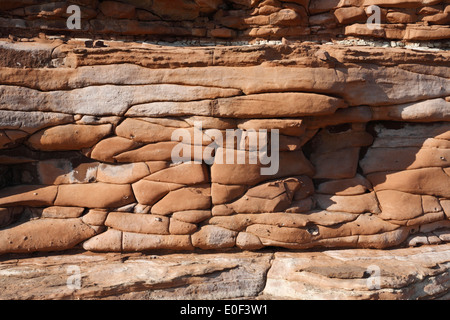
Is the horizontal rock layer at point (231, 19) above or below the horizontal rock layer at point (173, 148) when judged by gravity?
above

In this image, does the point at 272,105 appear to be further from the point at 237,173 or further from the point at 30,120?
the point at 30,120

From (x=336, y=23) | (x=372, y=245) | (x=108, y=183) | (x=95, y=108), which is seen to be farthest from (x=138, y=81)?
(x=336, y=23)

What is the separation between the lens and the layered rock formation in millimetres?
4789

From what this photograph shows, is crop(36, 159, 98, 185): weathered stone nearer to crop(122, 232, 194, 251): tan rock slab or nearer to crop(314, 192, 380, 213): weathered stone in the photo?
crop(122, 232, 194, 251): tan rock slab

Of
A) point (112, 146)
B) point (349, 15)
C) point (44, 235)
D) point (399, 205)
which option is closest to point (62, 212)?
point (44, 235)

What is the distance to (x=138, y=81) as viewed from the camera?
192 inches

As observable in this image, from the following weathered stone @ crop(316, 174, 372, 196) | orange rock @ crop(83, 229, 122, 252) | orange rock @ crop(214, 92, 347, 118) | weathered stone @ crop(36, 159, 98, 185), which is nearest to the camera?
orange rock @ crop(83, 229, 122, 252)

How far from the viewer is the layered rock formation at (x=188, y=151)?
15.7 feet

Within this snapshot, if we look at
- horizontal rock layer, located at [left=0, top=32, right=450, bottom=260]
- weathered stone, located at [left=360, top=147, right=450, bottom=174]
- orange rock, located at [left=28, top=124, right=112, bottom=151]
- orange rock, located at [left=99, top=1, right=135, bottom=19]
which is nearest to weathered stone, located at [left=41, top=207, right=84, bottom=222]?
horizontal rock layer, located at [left=0, top=32, right=450, bottom=260]

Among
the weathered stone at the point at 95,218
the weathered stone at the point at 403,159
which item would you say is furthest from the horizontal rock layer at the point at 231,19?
the weathered stone at the point at 95,218

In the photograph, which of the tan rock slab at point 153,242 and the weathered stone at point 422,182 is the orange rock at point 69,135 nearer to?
the tan rock slab at point 153,242

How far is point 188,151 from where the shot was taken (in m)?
4.84

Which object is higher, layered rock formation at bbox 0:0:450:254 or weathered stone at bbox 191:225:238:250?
layered rock formation at bbox 0:0:450:254

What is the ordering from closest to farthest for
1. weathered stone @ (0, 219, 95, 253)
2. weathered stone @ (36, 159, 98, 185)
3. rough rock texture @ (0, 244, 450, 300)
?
rough rock texture @ (0, 244, 450, 300) < weathered stone @ (0, 219, 95, 253) < weathered stone @ (36, 159, 98, 185)
